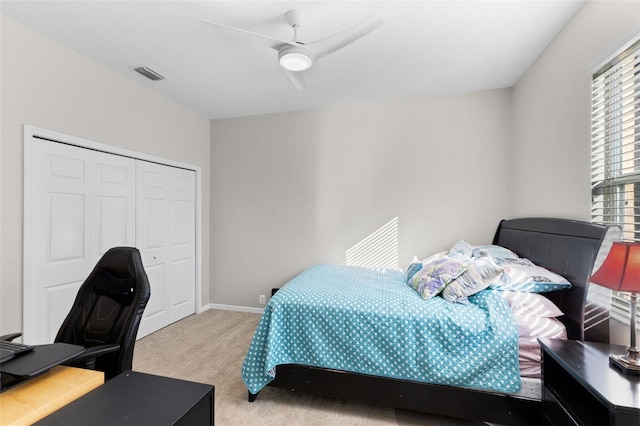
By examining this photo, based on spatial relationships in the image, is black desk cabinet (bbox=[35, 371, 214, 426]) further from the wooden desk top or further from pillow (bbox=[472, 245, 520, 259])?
pillow (bbox=[472, 245, 520, 259])

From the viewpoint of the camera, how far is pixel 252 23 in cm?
205

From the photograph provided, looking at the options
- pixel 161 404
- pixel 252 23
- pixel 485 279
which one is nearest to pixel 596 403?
pixel 485 279

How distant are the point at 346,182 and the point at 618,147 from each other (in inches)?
94.9

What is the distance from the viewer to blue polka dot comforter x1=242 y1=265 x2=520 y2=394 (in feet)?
5.51

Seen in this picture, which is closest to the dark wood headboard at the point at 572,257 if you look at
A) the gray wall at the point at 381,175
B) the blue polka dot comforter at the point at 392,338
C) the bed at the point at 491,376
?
the bed at the point at 491,376

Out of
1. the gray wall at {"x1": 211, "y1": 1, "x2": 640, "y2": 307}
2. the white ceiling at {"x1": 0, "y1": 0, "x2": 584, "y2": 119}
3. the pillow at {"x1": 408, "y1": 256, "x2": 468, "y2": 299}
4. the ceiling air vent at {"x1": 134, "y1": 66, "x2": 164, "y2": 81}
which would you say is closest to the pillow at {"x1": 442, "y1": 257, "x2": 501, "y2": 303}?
the pillow at {"x1": 408, "y1": 256, "x2": 468, "y2": 299}

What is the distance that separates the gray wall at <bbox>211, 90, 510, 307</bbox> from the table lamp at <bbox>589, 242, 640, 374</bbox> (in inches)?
83.8

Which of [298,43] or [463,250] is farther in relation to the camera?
[463,250]

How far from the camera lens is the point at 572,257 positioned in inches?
71.0

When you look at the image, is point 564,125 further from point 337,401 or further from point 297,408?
point 297,408

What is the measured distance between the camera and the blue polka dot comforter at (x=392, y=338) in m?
1.68

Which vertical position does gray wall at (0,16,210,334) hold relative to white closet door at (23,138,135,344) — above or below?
above

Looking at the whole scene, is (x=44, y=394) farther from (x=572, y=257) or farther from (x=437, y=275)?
(x=572, y=257)

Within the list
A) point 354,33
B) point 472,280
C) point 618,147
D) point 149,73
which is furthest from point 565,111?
point 149,73
